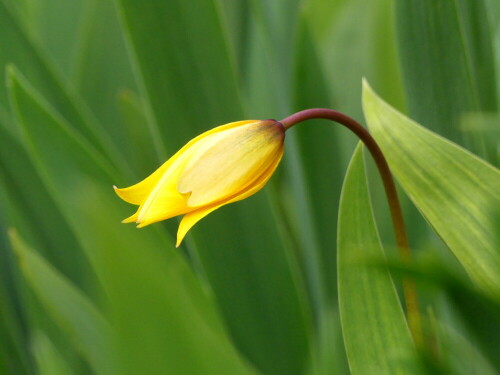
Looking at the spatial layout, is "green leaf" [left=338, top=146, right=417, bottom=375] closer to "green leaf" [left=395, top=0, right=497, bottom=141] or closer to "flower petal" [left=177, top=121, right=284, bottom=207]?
"flower petal" [left=177, top=121, right=284, bottom=207]

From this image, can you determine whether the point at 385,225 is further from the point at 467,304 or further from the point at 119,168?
the point at 467,304

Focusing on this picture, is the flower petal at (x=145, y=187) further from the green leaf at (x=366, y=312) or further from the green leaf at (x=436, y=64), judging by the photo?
the green leaf at (x=436, y=64)

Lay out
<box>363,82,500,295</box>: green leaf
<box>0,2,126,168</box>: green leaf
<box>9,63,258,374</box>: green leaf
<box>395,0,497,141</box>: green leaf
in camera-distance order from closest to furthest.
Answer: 1. <box>9,63,258,374</box>: green leaf
2. <box>363,82,500,295</box>: green leaf
3. <box>395,0,497,141</box>: green leaf
4. <box>0,2,126,168</box>: green leaf

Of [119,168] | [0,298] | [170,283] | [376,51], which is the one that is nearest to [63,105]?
[119,168]

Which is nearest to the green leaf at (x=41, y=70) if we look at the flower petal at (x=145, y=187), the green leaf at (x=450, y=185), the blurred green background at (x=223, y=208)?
the blurred green background at (x=223, y=208)

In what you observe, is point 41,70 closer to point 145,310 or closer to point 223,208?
point 223,208

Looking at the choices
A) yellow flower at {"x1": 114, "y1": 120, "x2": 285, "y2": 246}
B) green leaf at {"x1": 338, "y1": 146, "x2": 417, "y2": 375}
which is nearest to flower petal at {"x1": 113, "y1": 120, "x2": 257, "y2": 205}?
yellow flower at {"x1": 114, "y1": 120, "x2": 285, "y2": 246}

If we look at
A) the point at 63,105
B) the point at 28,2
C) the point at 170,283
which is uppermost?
the point at 28,2
